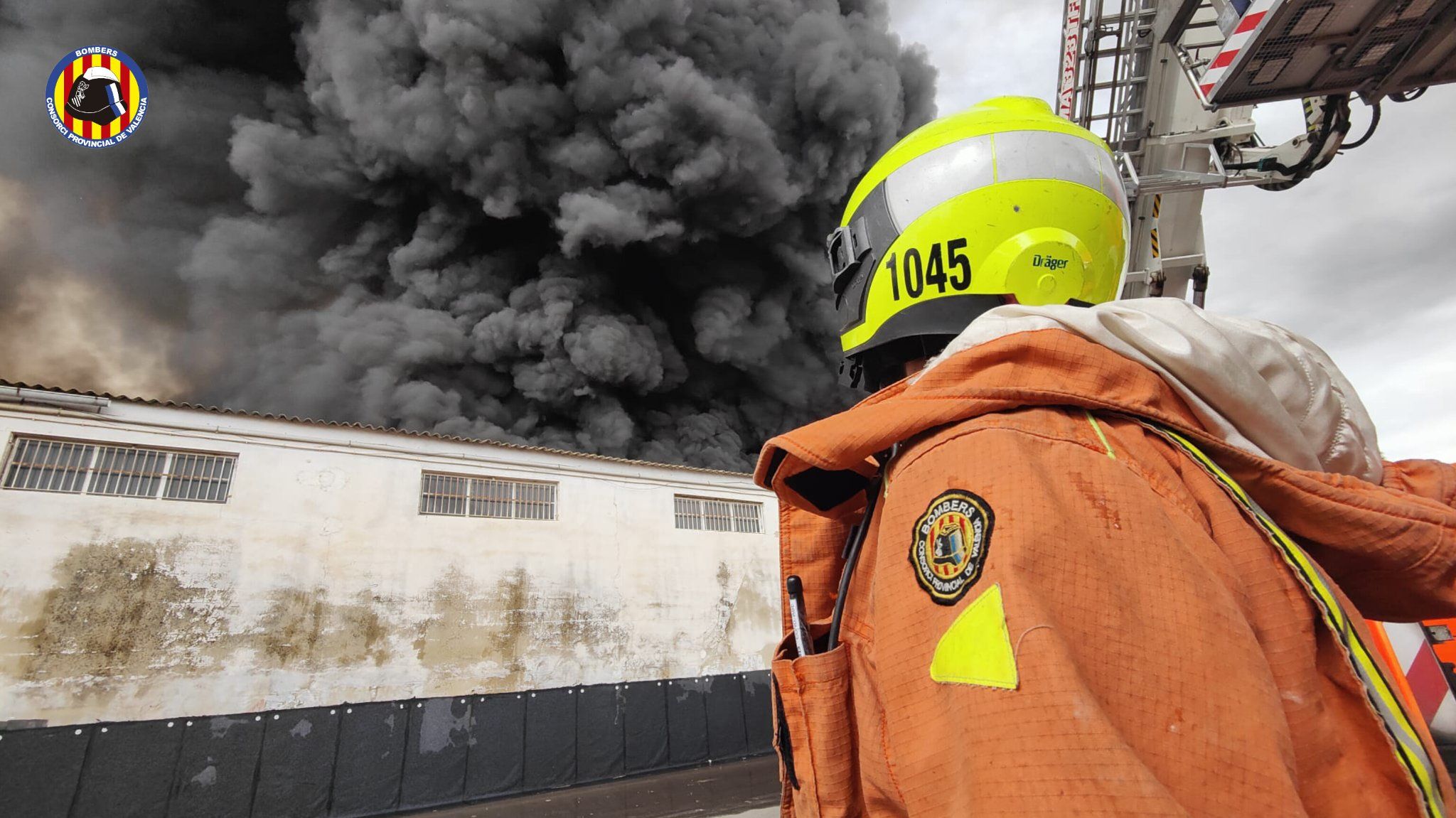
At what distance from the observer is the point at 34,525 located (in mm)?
7059

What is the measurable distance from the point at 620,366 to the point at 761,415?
574 cm

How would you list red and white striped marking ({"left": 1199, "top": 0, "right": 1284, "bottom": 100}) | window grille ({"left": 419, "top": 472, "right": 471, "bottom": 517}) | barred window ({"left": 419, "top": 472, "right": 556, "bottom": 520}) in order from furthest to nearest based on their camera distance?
1. barred window ({"left": 419, "top": 472, "right": 556, "bottom": 520})
2. window grille ({"left": 419, "top": 472, "right": 471, "bottom": 517})
3. red and white striped marking ({"left": 1199, "top": 0, "right": 1284, "bottom": 100})

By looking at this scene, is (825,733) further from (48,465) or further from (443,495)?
(48,465)

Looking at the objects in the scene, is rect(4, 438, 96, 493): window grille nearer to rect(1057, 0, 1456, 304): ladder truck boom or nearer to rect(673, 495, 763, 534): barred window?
rect(673, 495, 763, 534): barred window

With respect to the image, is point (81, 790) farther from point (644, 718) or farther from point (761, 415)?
point (761, 415)

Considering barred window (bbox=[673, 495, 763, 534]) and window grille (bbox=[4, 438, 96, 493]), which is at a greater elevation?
window grille (bbox=[4, 438, 96, 493])

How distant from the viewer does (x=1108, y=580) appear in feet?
1.86

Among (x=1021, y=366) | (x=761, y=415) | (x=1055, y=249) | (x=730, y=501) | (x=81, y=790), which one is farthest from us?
(x=761, y=415)

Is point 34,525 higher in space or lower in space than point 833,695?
higher

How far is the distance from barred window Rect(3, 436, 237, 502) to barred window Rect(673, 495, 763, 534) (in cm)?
631

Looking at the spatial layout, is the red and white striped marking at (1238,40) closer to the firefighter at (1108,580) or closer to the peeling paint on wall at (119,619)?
the firefighter at (1108,580)

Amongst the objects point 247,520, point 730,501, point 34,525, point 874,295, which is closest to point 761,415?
point 730,501

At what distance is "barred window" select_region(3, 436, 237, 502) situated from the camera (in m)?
7.27

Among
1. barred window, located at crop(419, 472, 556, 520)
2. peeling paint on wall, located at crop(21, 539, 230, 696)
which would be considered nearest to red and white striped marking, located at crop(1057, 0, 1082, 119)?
barred window, located at crop(419, 472, 556, 520)
